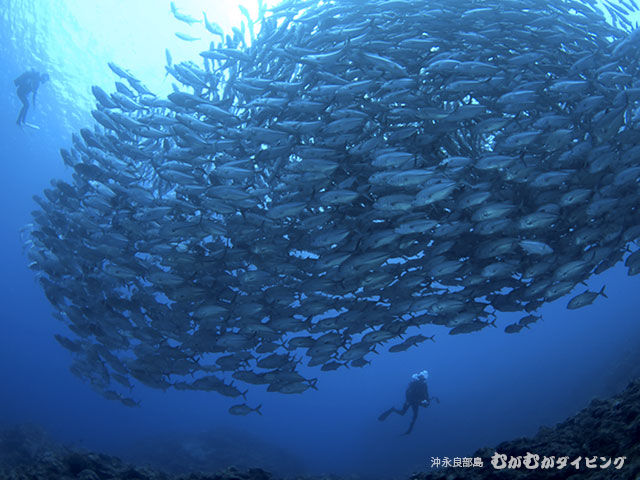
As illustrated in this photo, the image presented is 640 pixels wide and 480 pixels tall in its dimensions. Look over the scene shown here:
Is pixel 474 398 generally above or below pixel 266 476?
above

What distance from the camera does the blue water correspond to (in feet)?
74.5

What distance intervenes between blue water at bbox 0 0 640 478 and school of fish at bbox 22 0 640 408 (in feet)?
56.6

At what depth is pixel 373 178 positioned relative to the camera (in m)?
5.20

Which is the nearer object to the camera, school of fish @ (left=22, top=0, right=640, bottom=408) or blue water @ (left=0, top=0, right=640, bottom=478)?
school of fish @ (left=22, top=0, right=640, bottom=408)

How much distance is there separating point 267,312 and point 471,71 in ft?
17.0

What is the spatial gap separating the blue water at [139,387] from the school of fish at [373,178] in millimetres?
17245

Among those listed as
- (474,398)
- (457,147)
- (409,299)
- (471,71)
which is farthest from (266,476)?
(474,398)

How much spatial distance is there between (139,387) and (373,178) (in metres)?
84.0

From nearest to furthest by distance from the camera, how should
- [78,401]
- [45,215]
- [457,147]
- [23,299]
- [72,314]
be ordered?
[457,147] < [72,314] < [45,215] < [78,401] < [23,299]

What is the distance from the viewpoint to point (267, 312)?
23.0ft

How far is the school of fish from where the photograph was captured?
550 centimetres

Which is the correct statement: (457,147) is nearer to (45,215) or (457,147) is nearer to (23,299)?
(45,215)

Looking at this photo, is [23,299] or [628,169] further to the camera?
[23,299]

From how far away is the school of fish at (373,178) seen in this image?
18.1 feet
